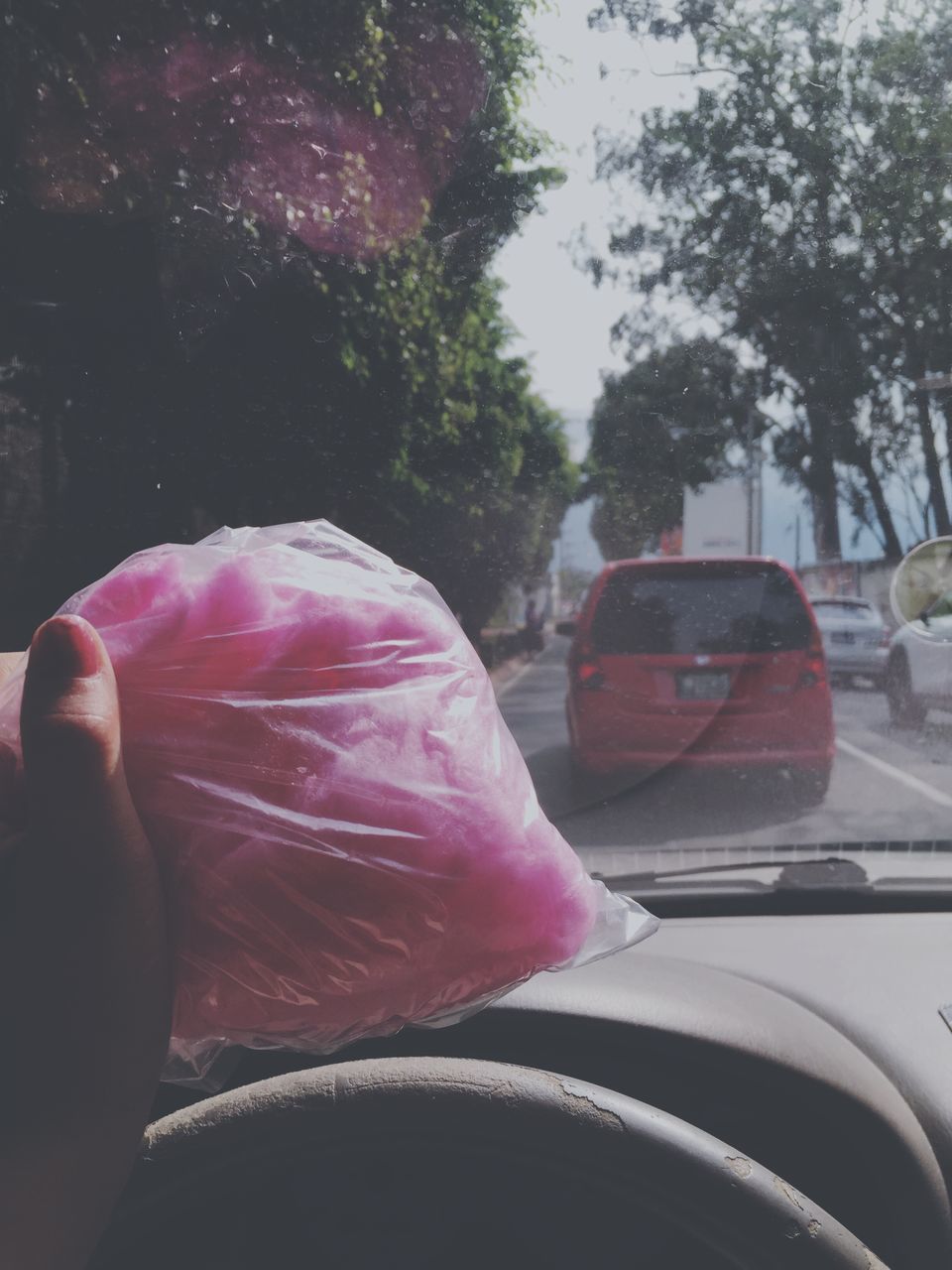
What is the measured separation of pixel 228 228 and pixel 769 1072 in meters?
1.77

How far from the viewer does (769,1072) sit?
2.05 metres

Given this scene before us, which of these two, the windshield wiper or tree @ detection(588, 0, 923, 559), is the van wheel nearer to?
the windshield wiper

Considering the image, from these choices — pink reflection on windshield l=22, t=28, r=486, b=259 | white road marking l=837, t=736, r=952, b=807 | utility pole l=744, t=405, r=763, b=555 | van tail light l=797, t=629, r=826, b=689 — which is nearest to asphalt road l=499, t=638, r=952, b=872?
white road marking l=837, t=736, r=952, b=807

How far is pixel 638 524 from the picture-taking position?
238 centimetres

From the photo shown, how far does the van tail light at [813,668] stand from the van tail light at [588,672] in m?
0.87

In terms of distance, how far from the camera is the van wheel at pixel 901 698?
13.3 feet

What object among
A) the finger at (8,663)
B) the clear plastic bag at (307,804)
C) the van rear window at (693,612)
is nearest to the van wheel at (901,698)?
the van rear window at (693,612)

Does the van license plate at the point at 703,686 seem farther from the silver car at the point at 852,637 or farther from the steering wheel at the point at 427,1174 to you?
the steering wheel at the point at 427,1174

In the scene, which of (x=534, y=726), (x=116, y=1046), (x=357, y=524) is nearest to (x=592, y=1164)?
(x=116, y=1046)

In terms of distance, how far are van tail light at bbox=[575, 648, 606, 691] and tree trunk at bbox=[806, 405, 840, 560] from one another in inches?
27.6

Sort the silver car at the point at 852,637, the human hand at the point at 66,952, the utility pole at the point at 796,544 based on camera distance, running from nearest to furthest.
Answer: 1. the human hand at the point at 66,952
2. the utility pole at the point at 796,544
3. the silver car at the point at 852,637

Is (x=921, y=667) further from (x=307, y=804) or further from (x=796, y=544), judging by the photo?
(x=307, y=804)

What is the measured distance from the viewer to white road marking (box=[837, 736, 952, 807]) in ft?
12.6

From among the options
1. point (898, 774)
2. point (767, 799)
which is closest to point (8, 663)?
point (767, 799)
